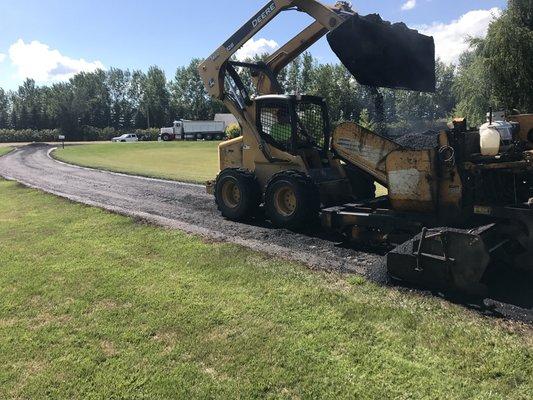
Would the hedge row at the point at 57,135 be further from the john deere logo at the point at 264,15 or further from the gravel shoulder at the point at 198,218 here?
the john deere logo at the point at 264,15

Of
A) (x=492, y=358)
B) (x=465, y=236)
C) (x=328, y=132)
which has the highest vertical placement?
(x=328, y=132)

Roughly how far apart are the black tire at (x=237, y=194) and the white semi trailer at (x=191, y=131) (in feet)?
187

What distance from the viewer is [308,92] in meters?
68.9

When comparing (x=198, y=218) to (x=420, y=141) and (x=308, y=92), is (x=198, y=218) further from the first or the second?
(x=308, y=92)

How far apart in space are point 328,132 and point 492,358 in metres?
6.37

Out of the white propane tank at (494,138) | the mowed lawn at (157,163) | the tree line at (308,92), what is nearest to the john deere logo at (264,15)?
the white propane tank at (494,138)

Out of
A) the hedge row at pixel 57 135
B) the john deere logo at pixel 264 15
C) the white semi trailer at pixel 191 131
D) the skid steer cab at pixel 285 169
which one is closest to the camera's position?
the skid steer cab at pixel 285 169

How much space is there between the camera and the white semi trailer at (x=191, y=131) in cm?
6562

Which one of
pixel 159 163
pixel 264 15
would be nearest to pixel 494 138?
pixel 264 15

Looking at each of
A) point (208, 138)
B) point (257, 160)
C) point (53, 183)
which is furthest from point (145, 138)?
point (257, 160)

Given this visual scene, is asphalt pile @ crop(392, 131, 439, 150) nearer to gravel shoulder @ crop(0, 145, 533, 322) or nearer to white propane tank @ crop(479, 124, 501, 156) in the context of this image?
white propane tank @ crop(479, 124, 501, 156)

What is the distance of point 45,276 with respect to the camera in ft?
20.1

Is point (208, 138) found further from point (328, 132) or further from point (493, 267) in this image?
point (493, 267)

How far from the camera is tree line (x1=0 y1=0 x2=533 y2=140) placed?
82.2ft
